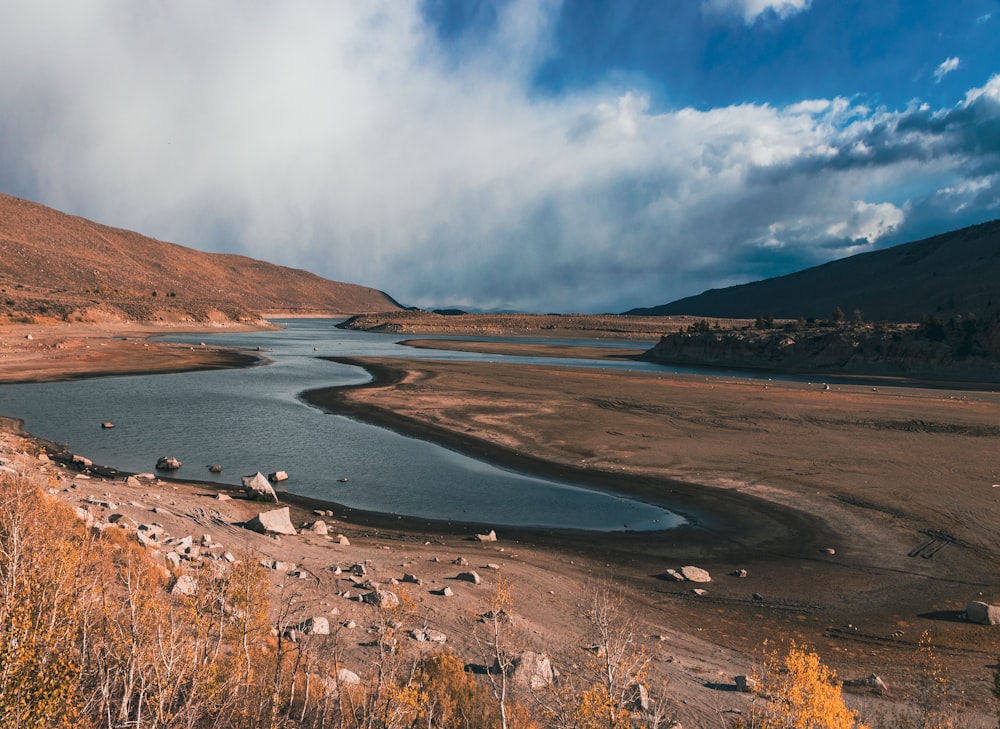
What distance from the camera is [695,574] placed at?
16125mm

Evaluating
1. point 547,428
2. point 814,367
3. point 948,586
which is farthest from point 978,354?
point 948,586

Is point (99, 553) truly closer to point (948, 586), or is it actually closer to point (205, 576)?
point (205, 576)

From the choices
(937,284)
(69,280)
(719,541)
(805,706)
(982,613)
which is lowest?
(719,541)

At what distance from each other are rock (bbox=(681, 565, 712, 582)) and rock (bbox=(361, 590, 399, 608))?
311 inches

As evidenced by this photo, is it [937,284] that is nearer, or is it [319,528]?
[319,528]

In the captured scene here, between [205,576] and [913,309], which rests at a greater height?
[913,309]

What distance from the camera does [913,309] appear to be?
15312 centimetres

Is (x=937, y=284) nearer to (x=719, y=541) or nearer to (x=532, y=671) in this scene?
(x=719, y=541)

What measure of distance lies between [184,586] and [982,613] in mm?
17263

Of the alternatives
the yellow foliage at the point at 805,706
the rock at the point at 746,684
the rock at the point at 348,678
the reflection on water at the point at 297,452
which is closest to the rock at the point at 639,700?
the yellow foliage at the point at 805,706

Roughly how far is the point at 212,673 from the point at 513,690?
470 centimetres

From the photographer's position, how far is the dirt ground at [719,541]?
40.2ft

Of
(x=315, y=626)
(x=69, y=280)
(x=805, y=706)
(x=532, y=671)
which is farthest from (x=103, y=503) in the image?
(x=69, y=280)

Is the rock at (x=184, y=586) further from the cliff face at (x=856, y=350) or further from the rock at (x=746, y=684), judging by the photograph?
the cliff face at (x=856, y=350)
